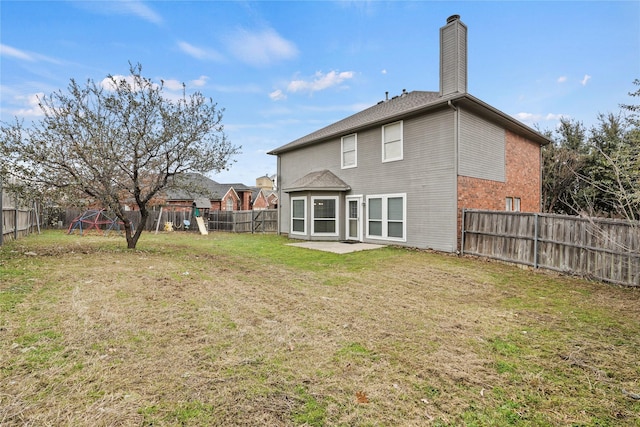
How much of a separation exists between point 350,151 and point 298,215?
3.84m

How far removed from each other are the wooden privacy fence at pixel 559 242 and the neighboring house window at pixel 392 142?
3.33 m

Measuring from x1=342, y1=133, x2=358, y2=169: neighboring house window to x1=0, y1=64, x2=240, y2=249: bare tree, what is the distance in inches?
217

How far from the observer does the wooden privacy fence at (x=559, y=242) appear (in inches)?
244

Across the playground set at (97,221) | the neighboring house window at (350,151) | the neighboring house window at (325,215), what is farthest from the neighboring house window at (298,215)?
the playground set at (97,221)

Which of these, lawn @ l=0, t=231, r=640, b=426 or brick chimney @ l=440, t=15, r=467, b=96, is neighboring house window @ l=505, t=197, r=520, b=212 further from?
lawn @ l=0, t=231, r=640, b=426

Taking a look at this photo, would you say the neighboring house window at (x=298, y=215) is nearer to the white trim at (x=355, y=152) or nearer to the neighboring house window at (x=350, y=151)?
the white trim at (x=355, y=152)

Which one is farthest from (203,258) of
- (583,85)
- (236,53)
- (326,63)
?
(583,85)

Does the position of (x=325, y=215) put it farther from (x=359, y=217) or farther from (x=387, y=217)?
(x=387, y=217)

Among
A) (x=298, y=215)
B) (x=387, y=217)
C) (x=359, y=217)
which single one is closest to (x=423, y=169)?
(x=387, y=217)

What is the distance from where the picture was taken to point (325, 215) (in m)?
13.6

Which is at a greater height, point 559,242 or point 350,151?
point 350,151

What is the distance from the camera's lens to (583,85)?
511 inches

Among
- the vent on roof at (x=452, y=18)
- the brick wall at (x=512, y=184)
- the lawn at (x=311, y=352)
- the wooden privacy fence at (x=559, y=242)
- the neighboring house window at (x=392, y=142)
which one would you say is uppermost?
the vent on roof at (x=452, y=18)

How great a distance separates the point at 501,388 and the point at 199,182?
10948mm
